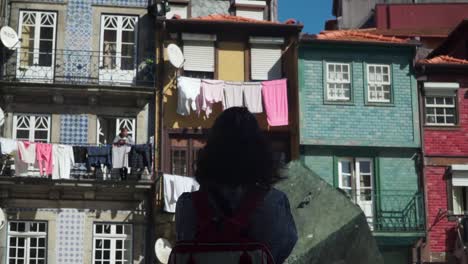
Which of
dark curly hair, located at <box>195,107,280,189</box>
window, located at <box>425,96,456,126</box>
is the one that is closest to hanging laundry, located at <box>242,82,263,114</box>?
window, located at <box>425,96,456,126</box>

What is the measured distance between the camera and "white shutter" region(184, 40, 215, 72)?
86.3 feet

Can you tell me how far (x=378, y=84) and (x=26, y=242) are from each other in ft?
41.8

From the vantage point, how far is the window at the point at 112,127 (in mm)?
25719

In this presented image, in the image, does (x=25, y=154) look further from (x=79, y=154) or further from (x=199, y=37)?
(x=199, y=37)

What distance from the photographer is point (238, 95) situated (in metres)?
25.7

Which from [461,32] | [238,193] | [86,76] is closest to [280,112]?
[86,76]

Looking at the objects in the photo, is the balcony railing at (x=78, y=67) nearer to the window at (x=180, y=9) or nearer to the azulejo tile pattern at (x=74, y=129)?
the azulejo tile pattern at (x=74, y=129)

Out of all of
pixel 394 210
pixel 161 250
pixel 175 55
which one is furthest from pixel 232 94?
pixel 394 210

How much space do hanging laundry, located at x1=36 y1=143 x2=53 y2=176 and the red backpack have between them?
21297 mm

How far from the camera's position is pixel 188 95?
25.1m

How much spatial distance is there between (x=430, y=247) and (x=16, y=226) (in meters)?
13.3

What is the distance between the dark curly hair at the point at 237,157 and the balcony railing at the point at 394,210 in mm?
22050

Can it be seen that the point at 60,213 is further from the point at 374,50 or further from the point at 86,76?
the point at 374,50

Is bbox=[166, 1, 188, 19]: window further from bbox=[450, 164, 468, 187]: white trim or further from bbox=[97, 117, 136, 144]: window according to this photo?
bbox=[450, 164, 468, 187]: white trim
